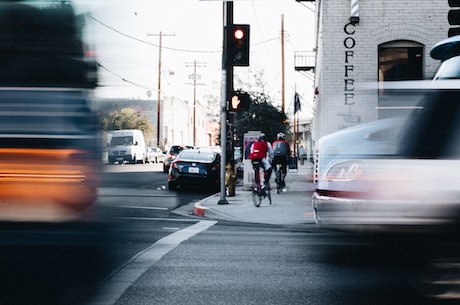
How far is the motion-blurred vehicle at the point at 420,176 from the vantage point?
16.1 ft

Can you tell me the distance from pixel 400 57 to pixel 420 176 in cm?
1416

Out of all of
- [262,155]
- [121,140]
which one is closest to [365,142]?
[121,140]

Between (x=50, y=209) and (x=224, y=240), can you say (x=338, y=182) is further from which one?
(x=224, y=240)

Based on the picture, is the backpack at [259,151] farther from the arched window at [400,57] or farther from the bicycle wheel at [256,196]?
the arched window at [400,57]

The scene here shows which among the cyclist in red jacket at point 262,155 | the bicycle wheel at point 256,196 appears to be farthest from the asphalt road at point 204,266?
the cyclist in red jacket at point 262,155

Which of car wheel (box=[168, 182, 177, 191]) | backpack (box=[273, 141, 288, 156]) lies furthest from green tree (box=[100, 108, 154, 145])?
car wheel (box=[168, 182, 177, 191])

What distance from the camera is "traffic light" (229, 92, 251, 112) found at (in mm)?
15391

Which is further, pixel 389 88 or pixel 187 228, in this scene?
pixel 187 228

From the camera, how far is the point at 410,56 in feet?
60.2

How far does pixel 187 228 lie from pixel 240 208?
3.65 m

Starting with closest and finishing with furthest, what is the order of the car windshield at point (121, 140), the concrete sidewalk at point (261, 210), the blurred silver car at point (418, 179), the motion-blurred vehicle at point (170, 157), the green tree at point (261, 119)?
the car windshield at point (121, 140)
the blurred silver car at point (418, 179)
the concrete sidewalk at point (261, 210)
the motion-blurred vehicle at point (170, 157)
the green tree at point (261, 119)

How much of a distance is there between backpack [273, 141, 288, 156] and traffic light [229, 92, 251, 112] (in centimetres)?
396

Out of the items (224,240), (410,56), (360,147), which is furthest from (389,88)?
(410,56)

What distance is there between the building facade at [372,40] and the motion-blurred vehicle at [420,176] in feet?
41.3
